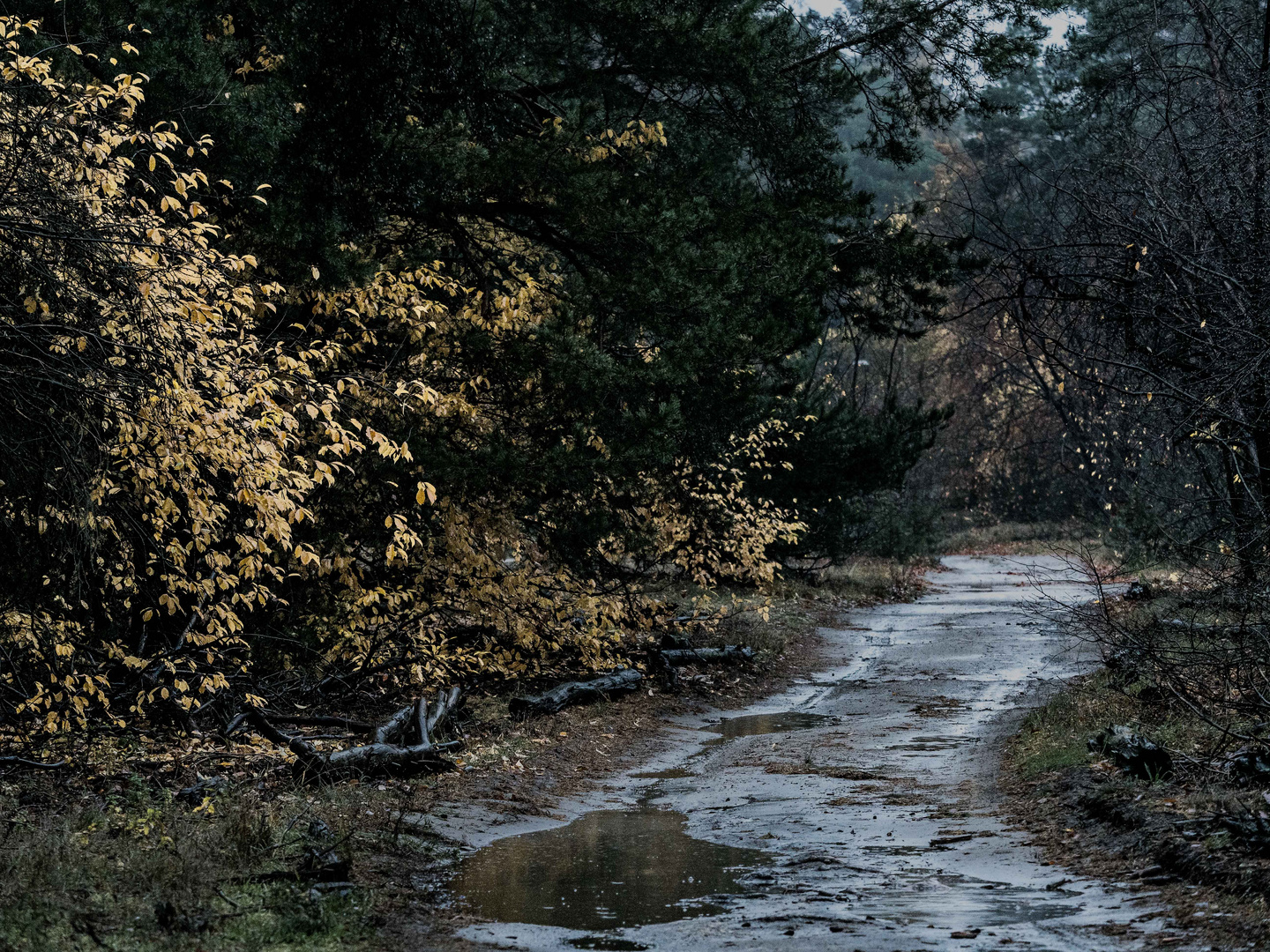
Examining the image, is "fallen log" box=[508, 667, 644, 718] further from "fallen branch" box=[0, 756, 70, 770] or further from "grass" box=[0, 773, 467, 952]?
"fallen branch" box=[0, 756, 70, 770]

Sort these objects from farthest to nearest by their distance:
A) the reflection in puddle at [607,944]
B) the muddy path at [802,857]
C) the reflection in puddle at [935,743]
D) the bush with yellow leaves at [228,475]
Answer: the reflection in puddle at [935,743] < the bush with yellow leaves at [228,475] < the muddy path at [802,857] < the reflection in puddle at [607,944]

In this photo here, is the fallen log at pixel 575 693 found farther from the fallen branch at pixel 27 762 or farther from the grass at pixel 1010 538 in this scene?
the grass at pixel 1010 538

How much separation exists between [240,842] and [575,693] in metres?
7.17

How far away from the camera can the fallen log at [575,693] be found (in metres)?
13.1

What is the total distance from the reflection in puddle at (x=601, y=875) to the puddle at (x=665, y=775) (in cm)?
Answer: 188

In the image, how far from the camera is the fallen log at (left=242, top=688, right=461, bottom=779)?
9.48m

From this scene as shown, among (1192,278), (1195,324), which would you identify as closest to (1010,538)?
(1192,278)

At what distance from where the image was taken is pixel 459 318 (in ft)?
39.5

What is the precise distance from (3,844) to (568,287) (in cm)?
743

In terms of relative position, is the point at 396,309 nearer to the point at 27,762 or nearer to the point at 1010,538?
the point at 27,762

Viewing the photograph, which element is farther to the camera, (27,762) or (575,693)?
(575,693)

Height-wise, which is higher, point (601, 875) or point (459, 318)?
point (459, 318)

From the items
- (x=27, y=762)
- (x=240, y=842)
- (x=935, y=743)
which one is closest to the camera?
(x=240, y=842)

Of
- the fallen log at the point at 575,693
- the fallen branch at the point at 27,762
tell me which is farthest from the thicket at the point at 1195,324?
the fallen branch at the point at 27,762
